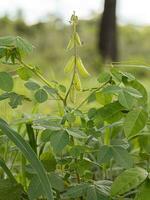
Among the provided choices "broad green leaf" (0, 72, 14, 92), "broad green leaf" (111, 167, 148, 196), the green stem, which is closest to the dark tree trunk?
the green stem

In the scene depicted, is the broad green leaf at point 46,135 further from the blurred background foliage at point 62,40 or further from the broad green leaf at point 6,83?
the blurred background foliage at point 62,40

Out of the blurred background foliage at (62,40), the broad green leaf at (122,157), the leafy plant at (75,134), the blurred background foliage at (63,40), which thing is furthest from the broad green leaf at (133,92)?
the blurred background foliage at (62,40)

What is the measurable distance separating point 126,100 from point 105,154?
0.11 meters

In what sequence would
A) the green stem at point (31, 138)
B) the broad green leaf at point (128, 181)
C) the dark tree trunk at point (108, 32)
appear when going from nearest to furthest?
the broad green leaf at point (128, 181)
the green stem at point (31, 138)
the dark tree trunk at point (108, 32)

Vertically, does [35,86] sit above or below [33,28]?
above

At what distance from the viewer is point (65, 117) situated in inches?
38.7

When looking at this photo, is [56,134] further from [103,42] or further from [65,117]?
[103,42]

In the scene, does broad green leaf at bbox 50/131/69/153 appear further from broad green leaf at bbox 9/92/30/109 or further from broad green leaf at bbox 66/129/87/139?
broad green leaf at bbox 9/92/30/109

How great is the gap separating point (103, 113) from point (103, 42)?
11.9 metres

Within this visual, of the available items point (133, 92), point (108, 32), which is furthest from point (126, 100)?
point (108, 32)

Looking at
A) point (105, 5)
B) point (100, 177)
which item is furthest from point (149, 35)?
point (100, 177)

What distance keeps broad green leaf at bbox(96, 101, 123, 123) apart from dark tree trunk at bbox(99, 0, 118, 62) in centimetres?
1150

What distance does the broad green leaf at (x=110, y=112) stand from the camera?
99 centimetres

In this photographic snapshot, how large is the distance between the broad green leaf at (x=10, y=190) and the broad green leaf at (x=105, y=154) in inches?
6.5
